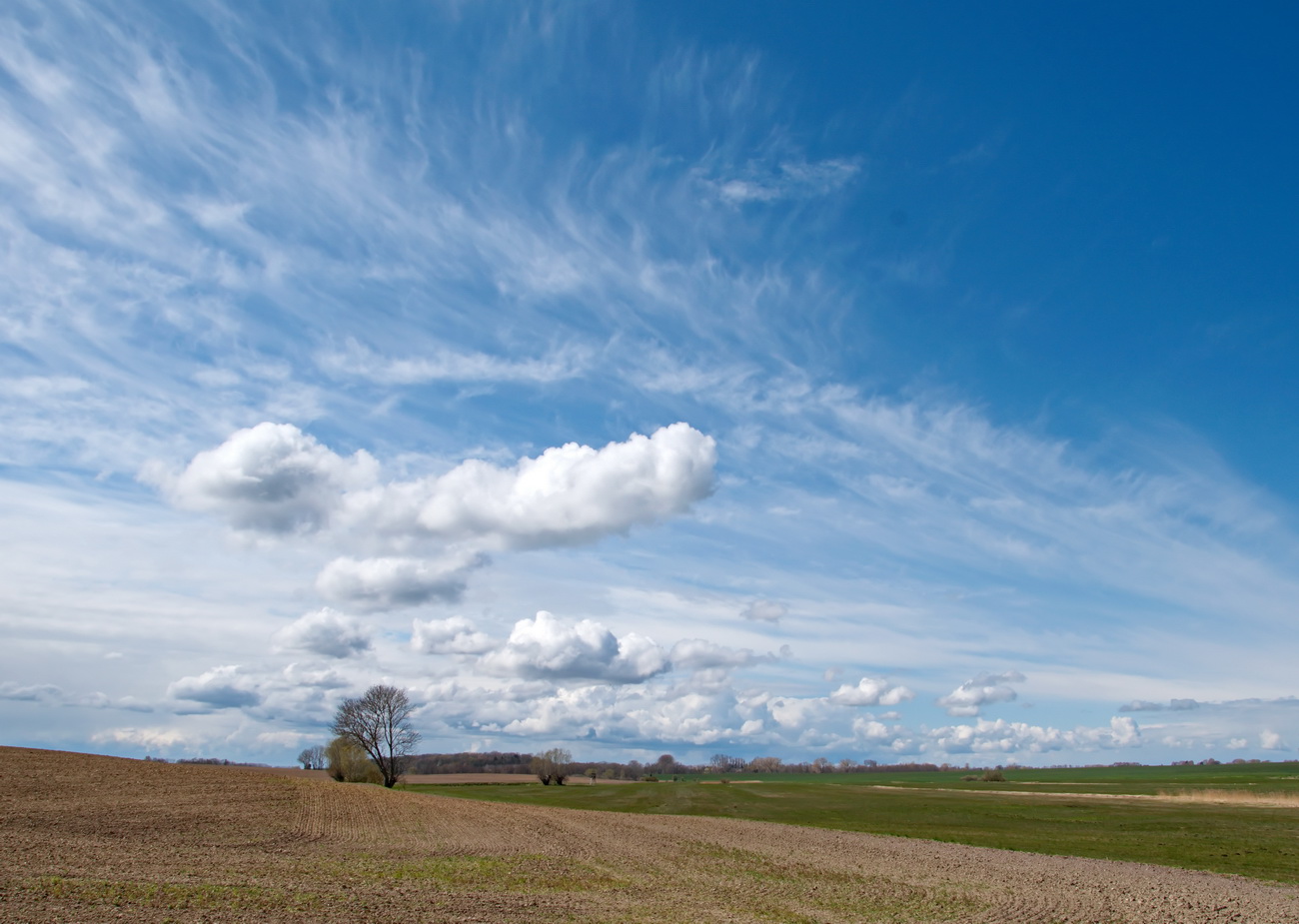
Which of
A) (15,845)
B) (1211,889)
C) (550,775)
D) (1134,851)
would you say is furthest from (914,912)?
(550,775)

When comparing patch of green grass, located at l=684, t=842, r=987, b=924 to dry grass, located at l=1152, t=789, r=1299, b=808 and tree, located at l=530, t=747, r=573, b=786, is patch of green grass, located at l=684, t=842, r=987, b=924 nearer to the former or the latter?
dry grass, located at l=1152, t=789, r=1299, b=808

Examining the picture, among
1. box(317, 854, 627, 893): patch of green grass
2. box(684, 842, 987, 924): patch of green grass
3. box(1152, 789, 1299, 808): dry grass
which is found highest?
box(317, 854, 627, 893): patch of green grass

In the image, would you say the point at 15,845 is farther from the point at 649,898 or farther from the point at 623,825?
the point at 623,825

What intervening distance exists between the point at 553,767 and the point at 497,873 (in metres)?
115

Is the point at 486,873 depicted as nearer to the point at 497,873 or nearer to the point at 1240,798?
the point at 497,873

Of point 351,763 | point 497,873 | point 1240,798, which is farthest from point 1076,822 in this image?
point 351,763

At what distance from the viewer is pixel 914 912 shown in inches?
860

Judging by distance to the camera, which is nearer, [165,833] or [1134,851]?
[165,833]

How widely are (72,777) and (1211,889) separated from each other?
5513 cm

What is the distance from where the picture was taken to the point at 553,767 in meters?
134

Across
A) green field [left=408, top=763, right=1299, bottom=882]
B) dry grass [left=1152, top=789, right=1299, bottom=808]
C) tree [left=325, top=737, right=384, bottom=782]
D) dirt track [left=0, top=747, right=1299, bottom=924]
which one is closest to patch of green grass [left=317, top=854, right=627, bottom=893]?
dirt track [left=0, top=747, right=1299, bottom=924]

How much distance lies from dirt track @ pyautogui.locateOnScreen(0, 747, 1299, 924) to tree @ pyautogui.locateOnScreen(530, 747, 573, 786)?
9381cm

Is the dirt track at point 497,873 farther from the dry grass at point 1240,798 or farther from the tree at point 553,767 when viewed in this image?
the tree at point 553,767

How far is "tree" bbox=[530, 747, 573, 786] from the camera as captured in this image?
134000 mm
